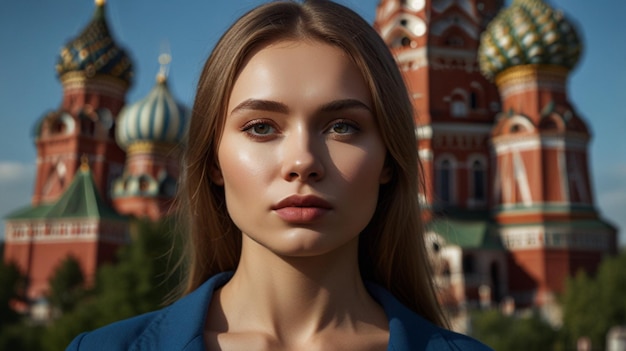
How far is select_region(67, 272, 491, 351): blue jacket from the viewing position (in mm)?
1726

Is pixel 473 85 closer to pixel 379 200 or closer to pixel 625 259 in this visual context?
pixel 625 259

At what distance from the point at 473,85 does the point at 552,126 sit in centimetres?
419

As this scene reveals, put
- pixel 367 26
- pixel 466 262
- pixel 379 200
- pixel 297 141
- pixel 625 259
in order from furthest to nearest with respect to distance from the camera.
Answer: pixel 466 262, pixel 625 259, pixel 379 200, pixel 367 26, pixel 297 141

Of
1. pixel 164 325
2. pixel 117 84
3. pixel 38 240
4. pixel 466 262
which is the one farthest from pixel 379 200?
pixel 117 84

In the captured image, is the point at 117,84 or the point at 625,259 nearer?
the point at 625,259

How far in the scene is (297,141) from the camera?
1.76 meters

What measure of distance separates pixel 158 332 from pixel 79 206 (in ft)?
89.3

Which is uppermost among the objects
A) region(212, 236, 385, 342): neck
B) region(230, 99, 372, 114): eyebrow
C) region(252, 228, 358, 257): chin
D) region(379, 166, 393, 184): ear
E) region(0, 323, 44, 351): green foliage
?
region(230, 99, 372, 114): eyebrow

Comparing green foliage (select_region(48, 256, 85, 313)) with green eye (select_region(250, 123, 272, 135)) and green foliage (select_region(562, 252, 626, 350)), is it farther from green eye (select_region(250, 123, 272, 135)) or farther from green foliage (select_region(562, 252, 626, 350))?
green eye (select_region(250, 123, 272, 135))

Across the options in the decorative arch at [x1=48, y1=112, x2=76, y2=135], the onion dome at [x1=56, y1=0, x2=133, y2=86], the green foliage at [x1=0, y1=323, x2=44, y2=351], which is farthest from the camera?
the onion dome at [x1=56, y1=0, x2=133, y2=86]

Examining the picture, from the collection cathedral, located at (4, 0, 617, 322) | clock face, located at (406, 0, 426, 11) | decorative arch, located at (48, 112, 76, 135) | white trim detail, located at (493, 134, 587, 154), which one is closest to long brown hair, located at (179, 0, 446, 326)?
cathedral, located at (4, 0, 617, 322)

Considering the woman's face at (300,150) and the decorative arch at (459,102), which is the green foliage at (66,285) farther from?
the woman's face at (300,150)

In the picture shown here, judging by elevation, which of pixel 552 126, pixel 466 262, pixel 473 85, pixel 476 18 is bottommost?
pixel 466 262

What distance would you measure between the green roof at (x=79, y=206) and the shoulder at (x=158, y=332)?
26368 mm
